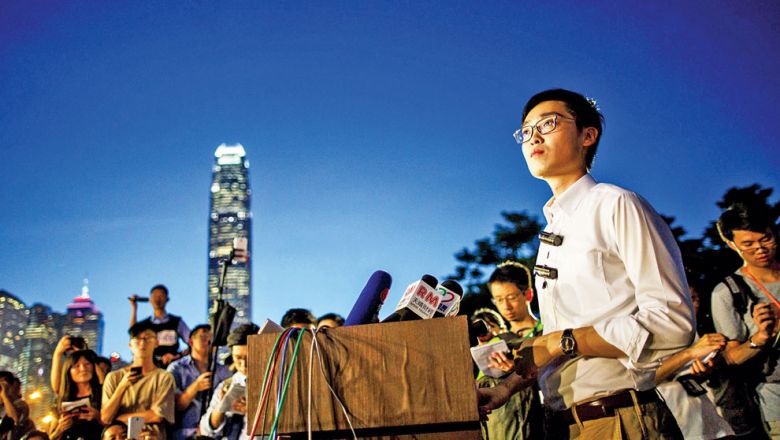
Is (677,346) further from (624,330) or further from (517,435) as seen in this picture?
(517,435)

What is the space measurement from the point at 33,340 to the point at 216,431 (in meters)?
62.6

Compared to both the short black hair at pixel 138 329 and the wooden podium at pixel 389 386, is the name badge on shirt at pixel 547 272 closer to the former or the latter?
the wooden podium at pixel 389 386

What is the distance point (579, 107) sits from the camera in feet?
8.49

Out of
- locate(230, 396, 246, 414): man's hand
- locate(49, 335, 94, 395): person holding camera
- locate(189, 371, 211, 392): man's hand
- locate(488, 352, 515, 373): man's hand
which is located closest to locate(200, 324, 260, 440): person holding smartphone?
locate(230, 396, 246, 414): man's hand

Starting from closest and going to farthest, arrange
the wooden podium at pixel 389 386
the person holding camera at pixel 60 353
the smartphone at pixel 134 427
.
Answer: the wooden podium at pixel 389 386
the smartphone at pixel 134 427
the person holding camera at pixel 60 353

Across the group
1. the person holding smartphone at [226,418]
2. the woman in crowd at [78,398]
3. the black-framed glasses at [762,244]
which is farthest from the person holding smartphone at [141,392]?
the black-framed glasses at [762,244]

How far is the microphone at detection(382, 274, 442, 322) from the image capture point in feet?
6.68

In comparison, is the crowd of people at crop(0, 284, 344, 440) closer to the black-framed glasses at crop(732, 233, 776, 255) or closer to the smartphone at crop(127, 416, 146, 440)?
the smartphone at crop(127, 416, 146, 440)

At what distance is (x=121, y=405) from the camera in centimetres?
647

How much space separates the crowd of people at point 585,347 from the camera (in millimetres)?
2086

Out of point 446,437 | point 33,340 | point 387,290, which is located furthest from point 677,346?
point 33,340

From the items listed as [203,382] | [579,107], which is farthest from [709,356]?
[203,382]

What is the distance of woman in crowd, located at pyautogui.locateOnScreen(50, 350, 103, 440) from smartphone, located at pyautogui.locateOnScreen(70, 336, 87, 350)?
2.16 ft

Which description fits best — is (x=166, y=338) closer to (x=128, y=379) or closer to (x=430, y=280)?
(x=128, y=379)
